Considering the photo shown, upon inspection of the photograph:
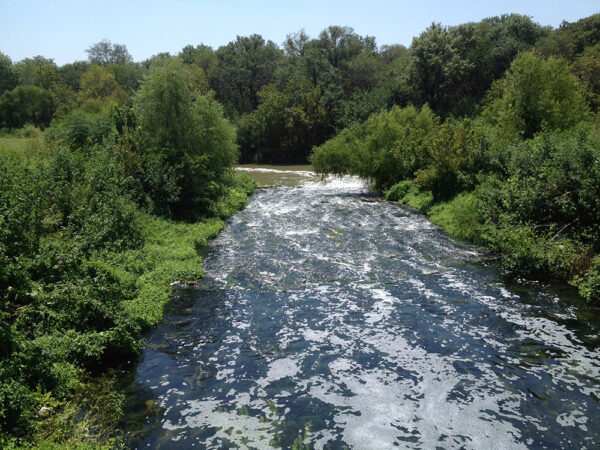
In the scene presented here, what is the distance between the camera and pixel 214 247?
23.7 m

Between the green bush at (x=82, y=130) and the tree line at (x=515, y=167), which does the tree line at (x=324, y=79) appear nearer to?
the tree line at (x=515, y=167)

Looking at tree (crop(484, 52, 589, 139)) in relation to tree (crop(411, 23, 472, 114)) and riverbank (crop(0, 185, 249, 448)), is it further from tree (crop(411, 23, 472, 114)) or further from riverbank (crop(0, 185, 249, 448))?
tree (crop(411, 23, 472, 114))

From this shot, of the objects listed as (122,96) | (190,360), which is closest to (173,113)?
(190,360)

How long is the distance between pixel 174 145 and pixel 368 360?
879 inches

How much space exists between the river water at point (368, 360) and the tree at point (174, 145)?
9403 millimetres

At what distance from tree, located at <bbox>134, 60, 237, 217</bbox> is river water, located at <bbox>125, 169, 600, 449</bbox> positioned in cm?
940

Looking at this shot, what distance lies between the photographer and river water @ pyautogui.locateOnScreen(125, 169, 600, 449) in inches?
375

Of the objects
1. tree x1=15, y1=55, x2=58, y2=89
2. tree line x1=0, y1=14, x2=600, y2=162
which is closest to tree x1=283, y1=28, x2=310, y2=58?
tree line x1=0, y1=14, x2=600, y2=162

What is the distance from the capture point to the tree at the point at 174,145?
28.1 metres

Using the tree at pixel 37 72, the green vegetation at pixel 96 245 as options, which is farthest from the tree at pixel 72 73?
the green vegetation at pixel 96 245

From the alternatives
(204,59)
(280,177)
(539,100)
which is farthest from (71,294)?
(204,59)

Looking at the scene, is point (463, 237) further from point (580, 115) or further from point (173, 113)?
point (173, 113)

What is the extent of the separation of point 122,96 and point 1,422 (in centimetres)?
8318

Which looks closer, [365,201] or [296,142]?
[365,201]
